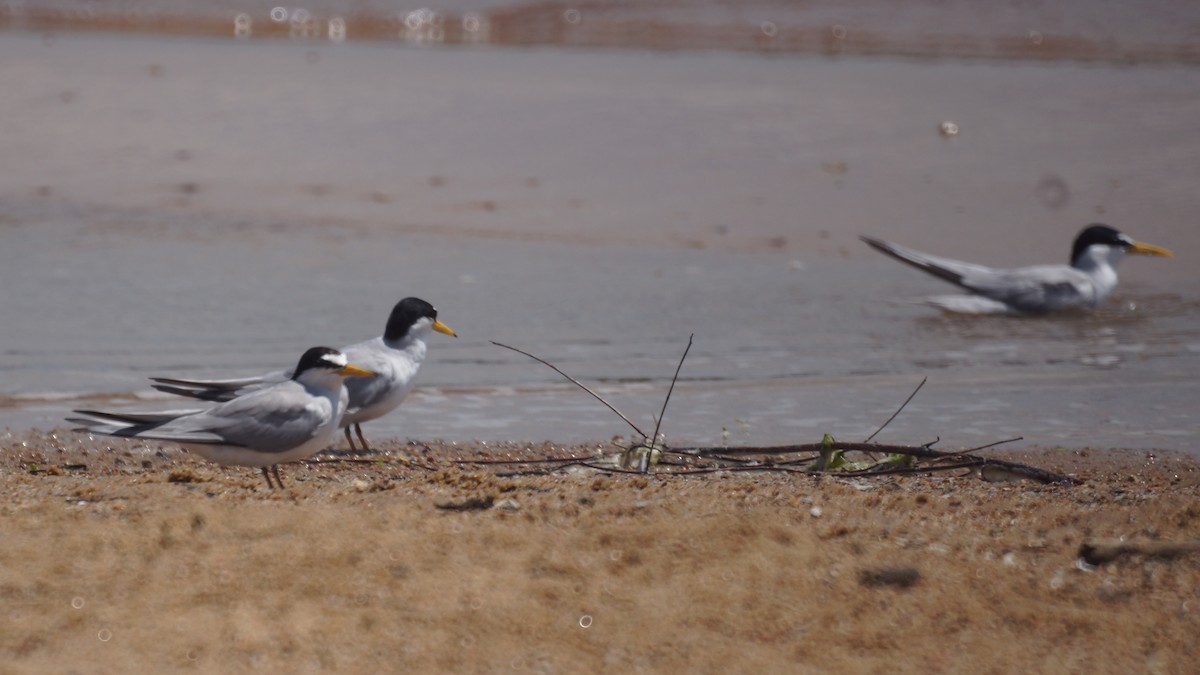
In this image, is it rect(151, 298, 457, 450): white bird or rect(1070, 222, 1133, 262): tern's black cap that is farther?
rect(1070, 222, 1133, 262): tern's black cap

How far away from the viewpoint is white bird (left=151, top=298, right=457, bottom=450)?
528cm

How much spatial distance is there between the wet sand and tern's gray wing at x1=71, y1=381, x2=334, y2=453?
1.11 ft

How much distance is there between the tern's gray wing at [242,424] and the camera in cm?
459

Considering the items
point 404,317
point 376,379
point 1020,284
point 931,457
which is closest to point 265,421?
point 376,379

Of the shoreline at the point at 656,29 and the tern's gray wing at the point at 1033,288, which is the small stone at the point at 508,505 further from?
the shoreline at the point at 656,29

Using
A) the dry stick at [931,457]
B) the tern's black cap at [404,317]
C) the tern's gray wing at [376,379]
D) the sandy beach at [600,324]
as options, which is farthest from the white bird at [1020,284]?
the dry stick at [931,457]

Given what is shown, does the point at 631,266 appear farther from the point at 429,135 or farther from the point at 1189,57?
the point at 1189,57

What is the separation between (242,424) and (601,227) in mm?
5282

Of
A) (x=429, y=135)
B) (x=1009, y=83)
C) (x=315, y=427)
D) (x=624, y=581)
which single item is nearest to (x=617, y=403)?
(x=315, y=427)

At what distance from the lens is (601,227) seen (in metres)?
9.73

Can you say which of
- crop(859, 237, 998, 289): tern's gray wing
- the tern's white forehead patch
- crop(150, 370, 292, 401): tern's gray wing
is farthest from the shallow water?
the tern's white forehead patch

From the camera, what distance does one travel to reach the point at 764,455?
16.7 ft

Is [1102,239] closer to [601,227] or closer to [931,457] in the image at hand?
[601,227]

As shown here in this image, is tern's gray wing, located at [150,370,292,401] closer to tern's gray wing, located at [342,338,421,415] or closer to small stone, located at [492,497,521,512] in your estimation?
tern's gray wing, located at [342,338,421,415]
